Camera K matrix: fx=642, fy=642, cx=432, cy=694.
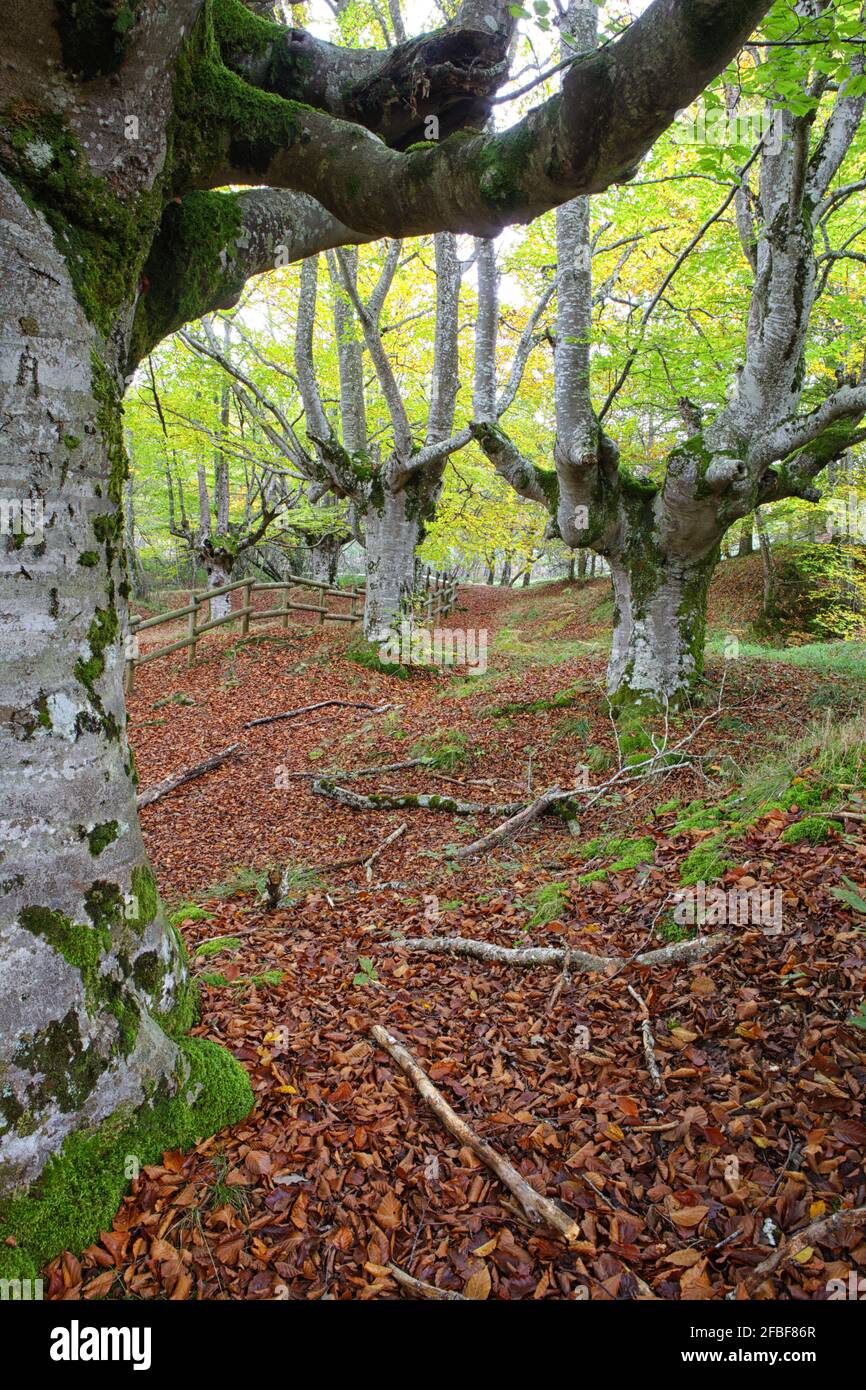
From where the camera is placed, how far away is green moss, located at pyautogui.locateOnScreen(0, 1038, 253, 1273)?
1945mm

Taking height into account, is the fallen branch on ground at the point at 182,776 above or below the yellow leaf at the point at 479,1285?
above

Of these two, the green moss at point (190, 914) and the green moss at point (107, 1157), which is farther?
the green moss at point (190, 914)

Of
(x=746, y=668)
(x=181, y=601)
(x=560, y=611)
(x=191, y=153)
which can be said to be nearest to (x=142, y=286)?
(x=191, y=153)

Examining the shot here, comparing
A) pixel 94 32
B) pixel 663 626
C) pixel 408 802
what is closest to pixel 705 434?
pixel 663 626

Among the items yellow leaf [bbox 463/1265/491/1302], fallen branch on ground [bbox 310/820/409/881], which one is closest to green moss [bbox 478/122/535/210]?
yellow leaf [bbox 463/1265/491/1302]

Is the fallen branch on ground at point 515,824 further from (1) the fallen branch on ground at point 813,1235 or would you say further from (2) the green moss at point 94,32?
(2) the green moss at point 94,32

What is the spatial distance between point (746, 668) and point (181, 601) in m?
23.5

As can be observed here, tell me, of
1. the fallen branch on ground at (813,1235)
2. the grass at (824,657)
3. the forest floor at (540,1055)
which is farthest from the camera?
the grass at (824,657)

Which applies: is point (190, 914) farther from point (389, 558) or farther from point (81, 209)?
point (389, 558)

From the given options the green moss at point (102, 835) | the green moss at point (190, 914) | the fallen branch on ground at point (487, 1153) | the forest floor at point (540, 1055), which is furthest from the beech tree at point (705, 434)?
the green moss at point (102, 835)

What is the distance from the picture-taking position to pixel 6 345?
2072 mm

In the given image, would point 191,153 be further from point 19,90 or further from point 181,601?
point 181,601

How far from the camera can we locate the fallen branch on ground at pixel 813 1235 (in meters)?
1.85

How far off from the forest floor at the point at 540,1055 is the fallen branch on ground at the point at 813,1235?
0.01 meters
